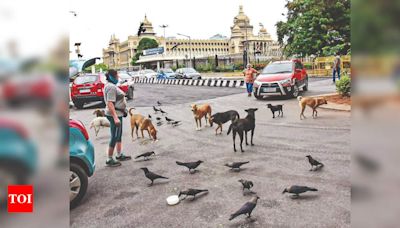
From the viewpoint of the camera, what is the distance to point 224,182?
4480 mm

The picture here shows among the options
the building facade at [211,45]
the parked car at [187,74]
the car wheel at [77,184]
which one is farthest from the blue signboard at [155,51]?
the car wheel at [77,184]

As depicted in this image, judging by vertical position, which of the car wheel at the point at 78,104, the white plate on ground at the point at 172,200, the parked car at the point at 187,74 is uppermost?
the parked car at the point at 187,74

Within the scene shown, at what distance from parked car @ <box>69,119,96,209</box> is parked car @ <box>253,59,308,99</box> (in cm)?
972

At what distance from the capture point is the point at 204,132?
310 inches

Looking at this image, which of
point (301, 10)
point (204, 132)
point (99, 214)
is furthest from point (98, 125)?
point (301, 10)

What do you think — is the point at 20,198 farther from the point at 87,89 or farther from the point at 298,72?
the point at 298,72

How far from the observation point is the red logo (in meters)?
1.18

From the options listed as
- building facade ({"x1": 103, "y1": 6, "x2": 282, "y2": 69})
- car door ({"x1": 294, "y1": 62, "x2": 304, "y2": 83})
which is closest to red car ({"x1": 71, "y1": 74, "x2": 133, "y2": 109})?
car door ({"x1": 294, "y1": 62, "x2": 304, "y2": 83})

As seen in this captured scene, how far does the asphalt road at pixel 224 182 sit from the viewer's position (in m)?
3.41

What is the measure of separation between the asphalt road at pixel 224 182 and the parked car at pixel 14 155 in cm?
235

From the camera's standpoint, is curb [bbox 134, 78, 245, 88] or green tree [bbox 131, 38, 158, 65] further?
green tree [bbox 131, 38, 158, 65]

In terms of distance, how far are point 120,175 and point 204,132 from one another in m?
3.17

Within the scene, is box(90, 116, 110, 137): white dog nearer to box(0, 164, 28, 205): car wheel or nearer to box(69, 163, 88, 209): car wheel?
box(69, 163, 88, 209): car wheel

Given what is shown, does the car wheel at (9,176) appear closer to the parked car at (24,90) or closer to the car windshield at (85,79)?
the parked car at (24,90)
